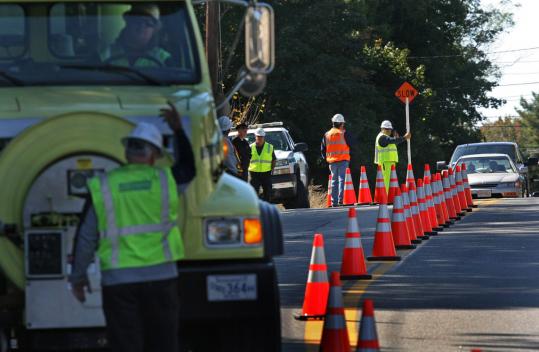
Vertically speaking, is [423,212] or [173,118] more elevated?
[173,118]

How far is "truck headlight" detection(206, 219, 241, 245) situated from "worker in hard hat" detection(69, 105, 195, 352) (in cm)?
→ 58

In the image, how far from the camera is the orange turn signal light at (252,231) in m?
8.04

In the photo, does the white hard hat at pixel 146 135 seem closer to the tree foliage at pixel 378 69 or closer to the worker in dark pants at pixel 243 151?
the worker in dark pants at pixel 243 151

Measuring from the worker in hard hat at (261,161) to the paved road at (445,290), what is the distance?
3.73 meters

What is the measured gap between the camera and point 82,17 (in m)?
9.55

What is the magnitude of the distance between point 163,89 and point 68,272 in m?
1.58

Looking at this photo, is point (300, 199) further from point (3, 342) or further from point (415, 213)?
point (3, 342)

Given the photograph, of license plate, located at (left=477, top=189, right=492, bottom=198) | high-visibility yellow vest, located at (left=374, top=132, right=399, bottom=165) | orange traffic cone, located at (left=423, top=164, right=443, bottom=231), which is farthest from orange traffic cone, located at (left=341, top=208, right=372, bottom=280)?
license plate, located at (left=477, top=189, right=492, bottom=198)

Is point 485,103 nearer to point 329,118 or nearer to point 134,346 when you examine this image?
point 329,118

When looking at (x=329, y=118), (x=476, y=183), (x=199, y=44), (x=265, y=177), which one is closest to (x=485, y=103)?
(x=329, y=118)

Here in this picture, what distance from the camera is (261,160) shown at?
87.7ft

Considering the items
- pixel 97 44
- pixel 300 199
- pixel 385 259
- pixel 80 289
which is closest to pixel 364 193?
pixel 300 199

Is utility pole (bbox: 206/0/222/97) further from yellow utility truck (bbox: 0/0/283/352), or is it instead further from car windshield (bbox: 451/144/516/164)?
yellow utility truck (bbox: 0/0/283/352)

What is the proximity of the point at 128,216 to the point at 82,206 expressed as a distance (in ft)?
2.25
